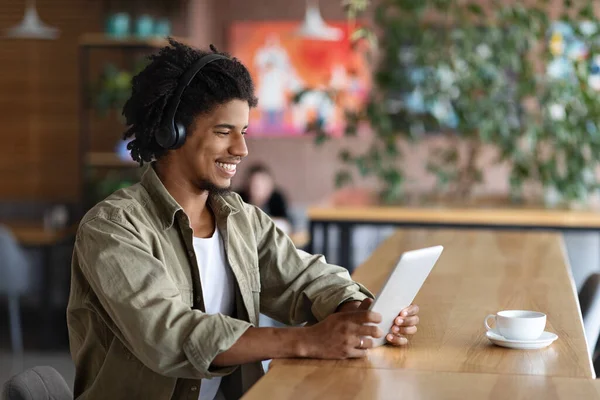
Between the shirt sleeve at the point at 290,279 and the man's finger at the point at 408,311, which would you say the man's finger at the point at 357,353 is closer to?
the man's finger at the point at 408,311

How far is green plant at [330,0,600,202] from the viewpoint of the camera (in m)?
5.53

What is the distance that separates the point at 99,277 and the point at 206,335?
0.24m

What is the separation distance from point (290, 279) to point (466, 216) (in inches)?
116

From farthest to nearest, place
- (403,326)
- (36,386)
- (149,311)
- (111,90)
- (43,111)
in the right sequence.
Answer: (43,111)
(111,90)
(403,326)
(36,386)
(149,311)

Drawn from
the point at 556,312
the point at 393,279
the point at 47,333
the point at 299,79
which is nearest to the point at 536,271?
the point at 556,312

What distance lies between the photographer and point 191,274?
6.77 ft

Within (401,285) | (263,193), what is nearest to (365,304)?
(401,285)

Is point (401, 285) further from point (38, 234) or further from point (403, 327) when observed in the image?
point (38, 234)

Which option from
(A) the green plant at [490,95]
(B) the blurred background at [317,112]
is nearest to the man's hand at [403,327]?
(B) the blurred background at [317,112]

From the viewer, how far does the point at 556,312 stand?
233 cm

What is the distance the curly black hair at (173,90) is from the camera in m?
2.09

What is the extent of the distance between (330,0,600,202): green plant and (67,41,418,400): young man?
11.2 feet

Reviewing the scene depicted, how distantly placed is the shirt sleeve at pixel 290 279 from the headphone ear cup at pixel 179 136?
1.11ft

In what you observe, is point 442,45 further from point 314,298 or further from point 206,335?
point 206,335
